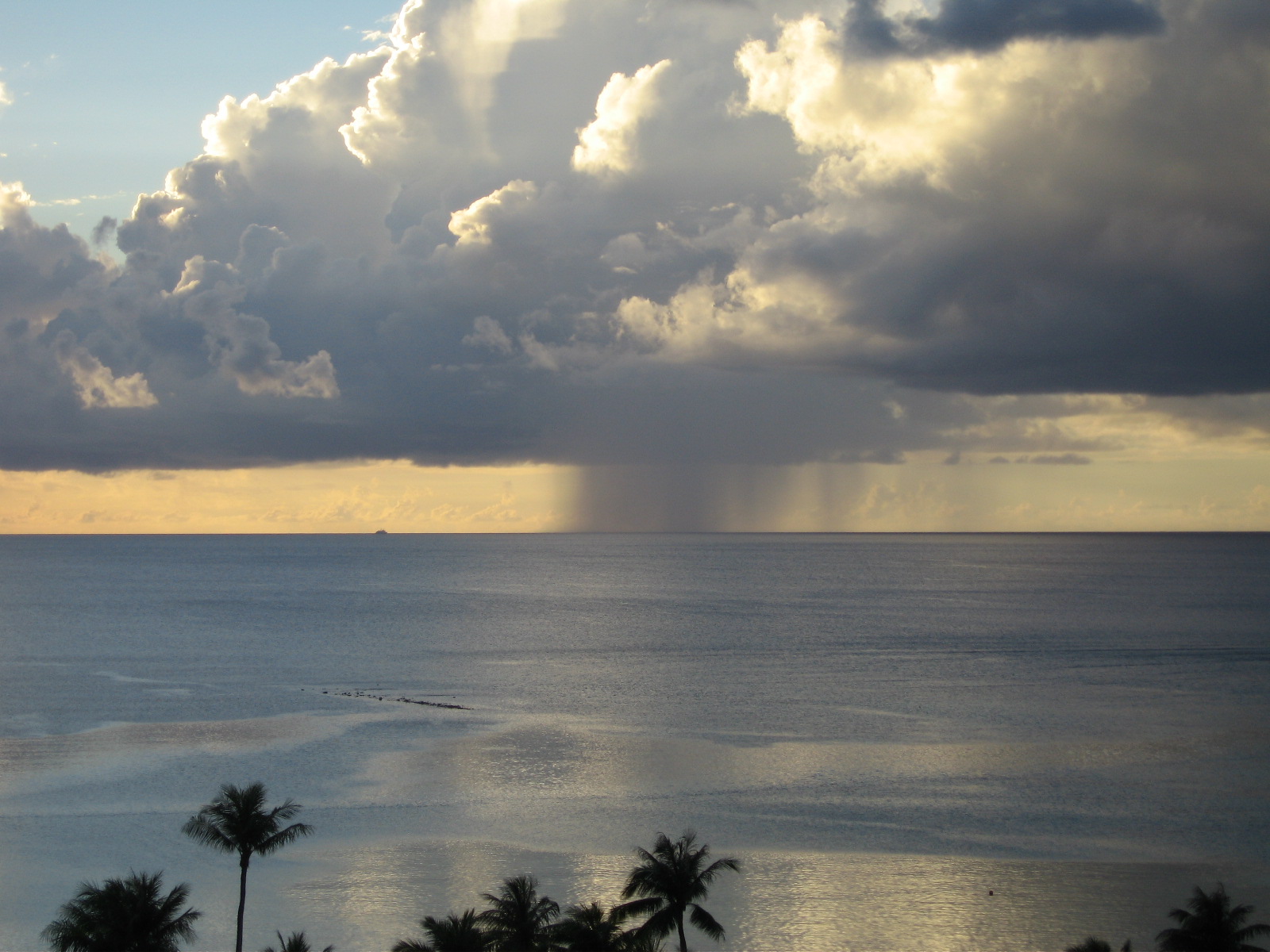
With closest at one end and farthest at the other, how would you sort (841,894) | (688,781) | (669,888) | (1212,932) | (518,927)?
(518,927) < (1212,932) < (669,888) < (841,894) < (688,781)

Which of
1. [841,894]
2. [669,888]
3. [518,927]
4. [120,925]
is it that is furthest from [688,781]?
[120,925]

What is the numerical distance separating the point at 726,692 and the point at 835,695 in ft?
34.3

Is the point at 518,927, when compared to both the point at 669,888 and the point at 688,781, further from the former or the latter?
the point at 688,781

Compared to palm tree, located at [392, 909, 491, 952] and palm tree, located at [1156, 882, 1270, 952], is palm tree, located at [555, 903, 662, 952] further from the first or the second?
palm tree, located at [1156, 882, 1270, 952]

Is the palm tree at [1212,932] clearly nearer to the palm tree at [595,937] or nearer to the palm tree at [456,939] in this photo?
the palm tree at [595,937]

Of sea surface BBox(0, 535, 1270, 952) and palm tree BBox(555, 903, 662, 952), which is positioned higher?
sea surface BBox(0, 535, 1270, 952)

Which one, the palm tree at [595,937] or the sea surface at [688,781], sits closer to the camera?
the palm tree at [595,937]

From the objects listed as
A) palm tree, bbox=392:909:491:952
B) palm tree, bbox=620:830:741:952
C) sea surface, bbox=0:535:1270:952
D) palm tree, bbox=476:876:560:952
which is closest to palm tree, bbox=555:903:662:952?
palm tree, bbox=476:876:560:952

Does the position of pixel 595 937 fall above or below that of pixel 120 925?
below

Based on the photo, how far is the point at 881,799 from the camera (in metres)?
65.6

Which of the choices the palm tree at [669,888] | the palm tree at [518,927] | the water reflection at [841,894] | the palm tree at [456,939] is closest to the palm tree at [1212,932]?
the water reflection at [841,894]

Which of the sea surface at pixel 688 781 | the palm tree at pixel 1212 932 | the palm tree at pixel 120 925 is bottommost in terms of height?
the palm tree at pixel 1212 932

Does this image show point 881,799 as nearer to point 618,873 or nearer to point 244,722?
point 618,873

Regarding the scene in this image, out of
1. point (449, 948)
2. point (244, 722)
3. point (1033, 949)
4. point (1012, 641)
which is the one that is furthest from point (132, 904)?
point (1012, 641)
